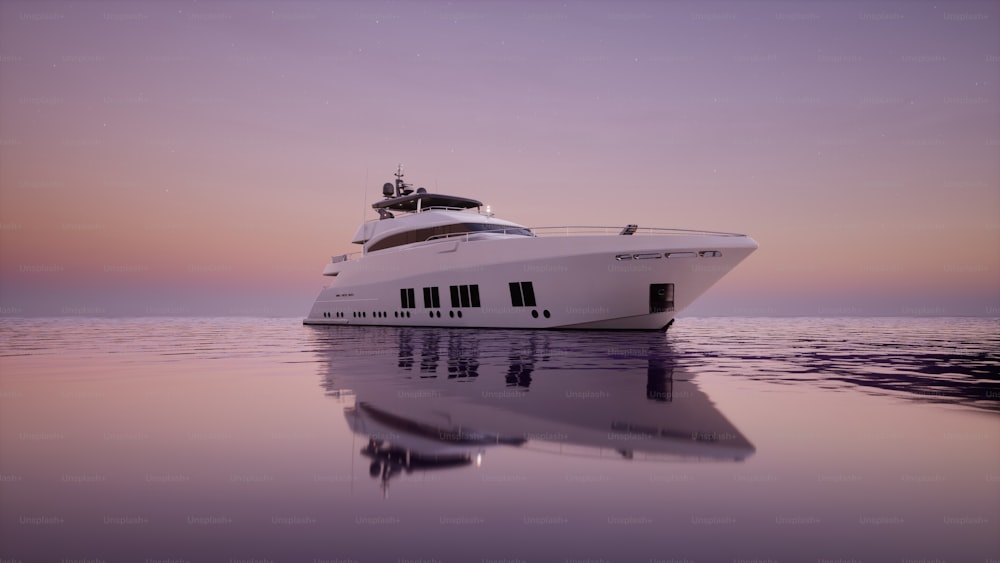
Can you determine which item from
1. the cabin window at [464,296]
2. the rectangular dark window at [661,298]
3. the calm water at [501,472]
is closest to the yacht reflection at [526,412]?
the calm water at [501,472]

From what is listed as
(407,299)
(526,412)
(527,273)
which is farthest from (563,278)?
(526,412)

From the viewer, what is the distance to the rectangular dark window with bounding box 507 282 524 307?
21.1 m

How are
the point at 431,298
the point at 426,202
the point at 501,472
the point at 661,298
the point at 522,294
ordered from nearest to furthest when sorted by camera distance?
the point at 501,472 < the point at 661,298 < the point at 522,294 < the point at 431,298 < the point at 426,202

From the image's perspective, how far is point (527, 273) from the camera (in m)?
20.4

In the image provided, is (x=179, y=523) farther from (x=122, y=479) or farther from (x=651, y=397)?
(x=651, y=397)

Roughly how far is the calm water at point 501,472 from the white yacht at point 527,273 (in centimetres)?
1154

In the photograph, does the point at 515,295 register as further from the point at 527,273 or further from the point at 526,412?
the point at 526,412

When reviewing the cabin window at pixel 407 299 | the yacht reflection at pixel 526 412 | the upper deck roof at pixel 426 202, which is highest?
the upper deck roof at pixel 426 202

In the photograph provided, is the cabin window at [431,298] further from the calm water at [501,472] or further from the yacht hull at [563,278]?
the calm water at [501,472]

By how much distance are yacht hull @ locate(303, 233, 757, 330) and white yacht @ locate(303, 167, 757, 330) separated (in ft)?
0.13

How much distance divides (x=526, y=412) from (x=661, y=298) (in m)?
15.5

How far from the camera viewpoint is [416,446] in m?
3.90

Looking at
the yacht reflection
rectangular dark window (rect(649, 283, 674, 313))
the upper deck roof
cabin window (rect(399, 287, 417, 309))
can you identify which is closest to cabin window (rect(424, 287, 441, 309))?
cabin window (rect(399, 287, 417, 309))

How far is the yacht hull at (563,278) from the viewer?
60.4ft
